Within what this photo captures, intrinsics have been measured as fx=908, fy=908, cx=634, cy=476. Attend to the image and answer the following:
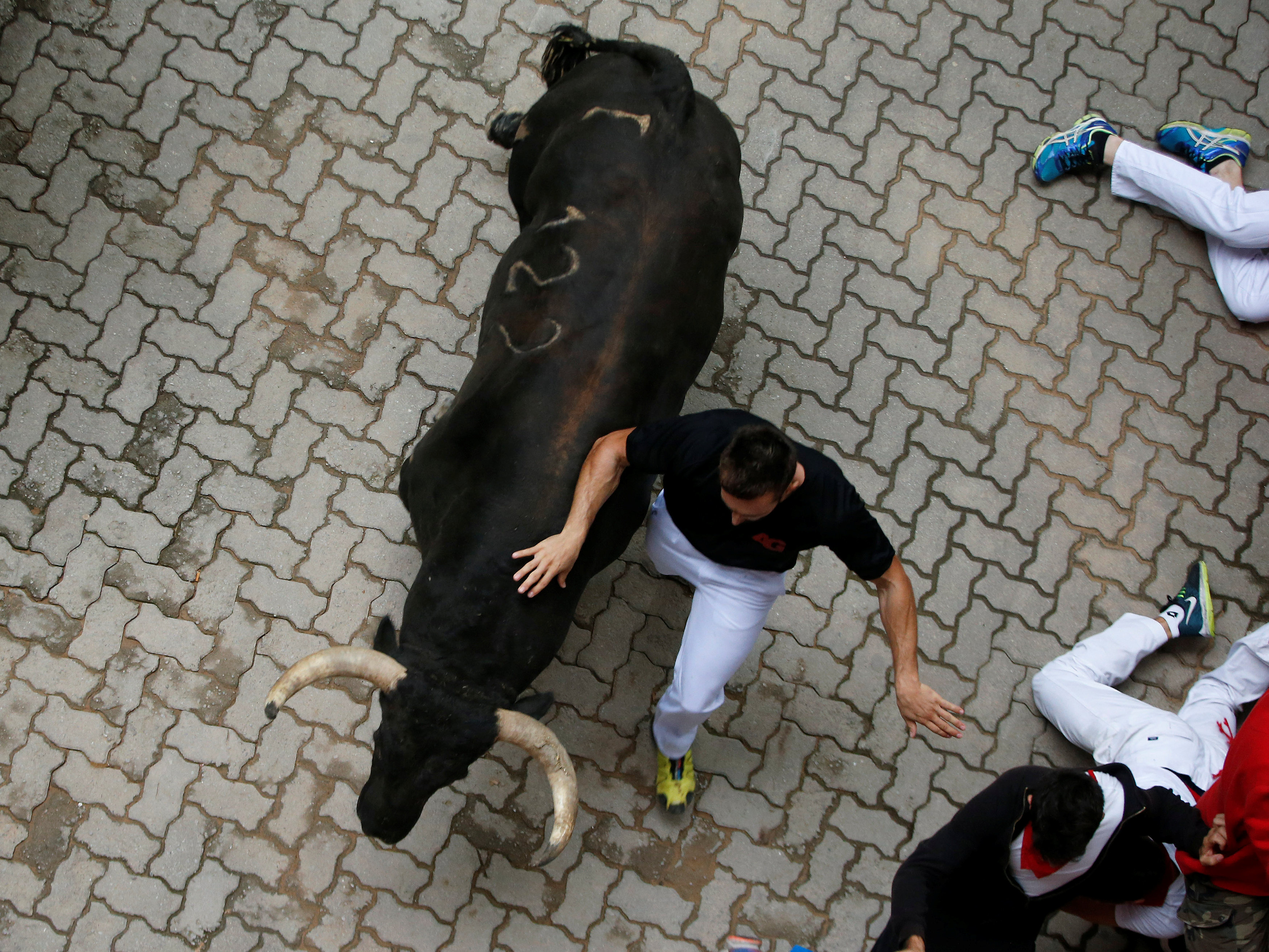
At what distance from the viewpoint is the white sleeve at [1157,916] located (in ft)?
12.7

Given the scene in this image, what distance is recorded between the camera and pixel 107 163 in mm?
4973

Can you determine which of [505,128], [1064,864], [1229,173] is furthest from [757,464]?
[1229,173]

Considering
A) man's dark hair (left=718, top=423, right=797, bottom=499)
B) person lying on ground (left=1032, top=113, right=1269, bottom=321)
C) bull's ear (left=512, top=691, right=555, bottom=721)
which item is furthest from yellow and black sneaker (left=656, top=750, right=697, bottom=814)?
person lying on ground (left=1032, top=113, right=1269, bottom=321)

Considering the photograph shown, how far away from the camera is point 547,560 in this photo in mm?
3379

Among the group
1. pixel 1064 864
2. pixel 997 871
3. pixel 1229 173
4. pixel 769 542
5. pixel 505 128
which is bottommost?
pixel 997 871

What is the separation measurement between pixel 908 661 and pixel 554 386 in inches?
68.2

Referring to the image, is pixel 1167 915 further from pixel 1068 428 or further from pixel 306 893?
pixel 306 893

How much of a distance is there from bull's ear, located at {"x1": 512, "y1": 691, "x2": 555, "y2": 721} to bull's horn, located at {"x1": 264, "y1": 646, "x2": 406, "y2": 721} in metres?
0.46

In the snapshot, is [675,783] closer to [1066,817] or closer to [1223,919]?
[1066,817]

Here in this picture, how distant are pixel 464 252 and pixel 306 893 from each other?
331 cm

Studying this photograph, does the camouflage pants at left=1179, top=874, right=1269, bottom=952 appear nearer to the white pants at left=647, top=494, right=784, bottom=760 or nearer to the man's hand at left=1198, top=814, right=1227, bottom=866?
the man's hand at left=1198, top=814, right=1227, bottom=866

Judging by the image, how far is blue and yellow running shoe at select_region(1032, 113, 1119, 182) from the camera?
17.2 ft

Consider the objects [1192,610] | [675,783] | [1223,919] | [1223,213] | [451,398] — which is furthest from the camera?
[1223,213]

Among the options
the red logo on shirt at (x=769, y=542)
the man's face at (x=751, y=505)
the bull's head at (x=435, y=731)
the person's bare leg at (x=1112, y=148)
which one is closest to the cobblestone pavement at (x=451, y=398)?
the person's bare leg at (x=1112, y=148)
